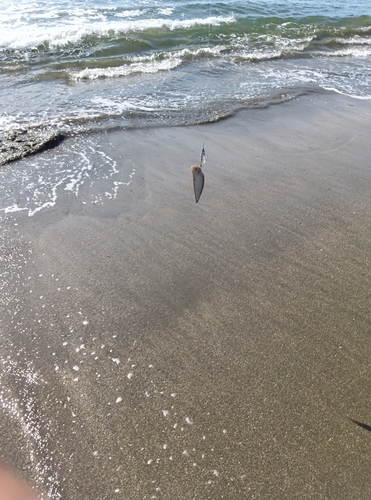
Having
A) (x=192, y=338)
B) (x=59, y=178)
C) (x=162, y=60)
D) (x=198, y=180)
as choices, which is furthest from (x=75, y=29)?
(x=192, y=338)

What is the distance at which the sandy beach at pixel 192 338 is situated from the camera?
2.49 metres

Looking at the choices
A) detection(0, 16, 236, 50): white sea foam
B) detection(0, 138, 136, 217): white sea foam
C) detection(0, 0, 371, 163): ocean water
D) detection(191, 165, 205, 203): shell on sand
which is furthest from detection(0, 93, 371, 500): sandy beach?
detection(0, 16, 236, 50): white sea foam

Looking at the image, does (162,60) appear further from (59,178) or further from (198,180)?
(198,180)

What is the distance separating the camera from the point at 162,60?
431 inches

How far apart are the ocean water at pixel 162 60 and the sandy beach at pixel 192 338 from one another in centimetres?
257

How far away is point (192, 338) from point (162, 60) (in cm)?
978

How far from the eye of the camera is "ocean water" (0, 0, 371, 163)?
757 centimetres

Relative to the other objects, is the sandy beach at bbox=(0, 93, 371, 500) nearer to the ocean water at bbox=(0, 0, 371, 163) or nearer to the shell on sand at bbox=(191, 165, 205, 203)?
the shell on sand at bbox=(191, 165, 205, 203)

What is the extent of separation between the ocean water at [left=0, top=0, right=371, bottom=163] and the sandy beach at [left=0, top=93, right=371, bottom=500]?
2573 millimetres

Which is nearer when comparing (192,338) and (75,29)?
(192,338)

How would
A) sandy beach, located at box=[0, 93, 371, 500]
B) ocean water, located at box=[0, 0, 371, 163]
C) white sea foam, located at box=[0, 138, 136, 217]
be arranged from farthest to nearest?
ocean water, located at box=[0, 0, 371, 163] < white sea foam, located at box=[0, 138, 136, 217] < sandy beach, located at box=[0, 93, 371, 500]

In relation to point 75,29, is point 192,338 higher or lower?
lower

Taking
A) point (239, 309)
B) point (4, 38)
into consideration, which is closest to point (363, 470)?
point (239, 309)

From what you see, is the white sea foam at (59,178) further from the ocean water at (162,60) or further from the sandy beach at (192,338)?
the ocean water at (162,60)
